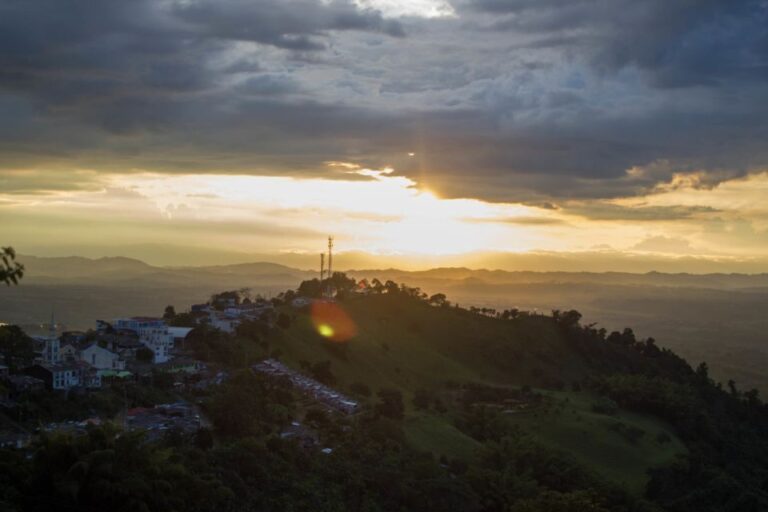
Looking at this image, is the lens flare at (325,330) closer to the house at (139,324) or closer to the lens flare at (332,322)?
the lens flare at (332,322)

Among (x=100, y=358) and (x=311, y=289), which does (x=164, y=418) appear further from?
(x=311, y=289)

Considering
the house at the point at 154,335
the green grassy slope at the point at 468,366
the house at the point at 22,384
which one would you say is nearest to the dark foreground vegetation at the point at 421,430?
the green grassy slope at the point at 468,366

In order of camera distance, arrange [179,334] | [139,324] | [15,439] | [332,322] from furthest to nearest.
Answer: [332,322], [139,324], [179,334], [15,439]

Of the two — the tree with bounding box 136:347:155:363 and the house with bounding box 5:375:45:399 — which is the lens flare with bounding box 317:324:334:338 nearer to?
the tree with bounding box 136:347:155:363

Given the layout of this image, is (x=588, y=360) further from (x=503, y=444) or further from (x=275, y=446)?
(x=275, y=446)

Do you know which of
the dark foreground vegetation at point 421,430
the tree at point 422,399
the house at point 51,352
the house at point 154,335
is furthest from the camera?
the tree at point 422,399


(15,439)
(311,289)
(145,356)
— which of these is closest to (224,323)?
(145,356)

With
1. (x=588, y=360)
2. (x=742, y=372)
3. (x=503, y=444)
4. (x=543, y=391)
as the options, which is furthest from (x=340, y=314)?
(x=742, y=372)
